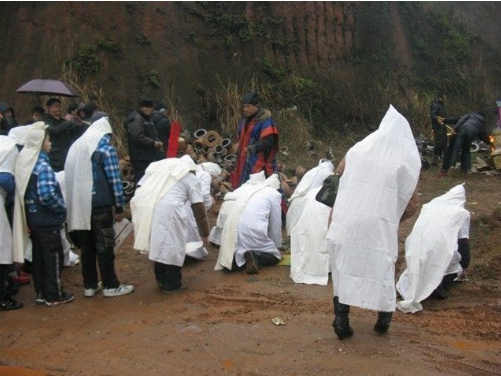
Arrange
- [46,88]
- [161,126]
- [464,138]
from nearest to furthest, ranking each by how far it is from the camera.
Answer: [161,126], [46,88], [464,138]

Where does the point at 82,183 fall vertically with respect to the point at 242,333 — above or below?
above

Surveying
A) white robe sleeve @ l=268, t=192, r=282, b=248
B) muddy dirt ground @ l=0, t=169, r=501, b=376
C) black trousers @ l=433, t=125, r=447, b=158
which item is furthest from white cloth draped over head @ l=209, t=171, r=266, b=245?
black trousers @ l=433, t=125, r=447, b=158

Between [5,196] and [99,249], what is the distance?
3.36 feet

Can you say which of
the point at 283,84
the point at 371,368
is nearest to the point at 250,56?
the point at 283,84

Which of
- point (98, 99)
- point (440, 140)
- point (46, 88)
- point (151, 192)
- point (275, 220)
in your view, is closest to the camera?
point (151, 192)

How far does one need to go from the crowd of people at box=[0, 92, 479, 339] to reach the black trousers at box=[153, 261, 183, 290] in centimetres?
1

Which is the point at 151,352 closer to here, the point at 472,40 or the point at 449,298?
the point at 449,298

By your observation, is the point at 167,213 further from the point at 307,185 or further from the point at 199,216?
the point at 307,185

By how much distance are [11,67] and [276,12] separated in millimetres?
7106

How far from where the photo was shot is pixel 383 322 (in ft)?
15.6

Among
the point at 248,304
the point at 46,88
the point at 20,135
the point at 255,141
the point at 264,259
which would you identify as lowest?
the point at 248,304

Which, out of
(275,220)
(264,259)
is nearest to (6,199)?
(264,259)

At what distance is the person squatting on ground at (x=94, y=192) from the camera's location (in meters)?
5.94

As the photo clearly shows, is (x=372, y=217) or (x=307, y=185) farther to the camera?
(x=307, y=185)
